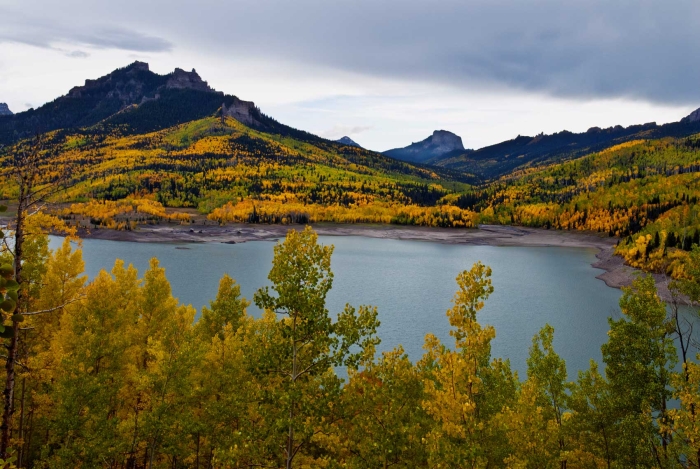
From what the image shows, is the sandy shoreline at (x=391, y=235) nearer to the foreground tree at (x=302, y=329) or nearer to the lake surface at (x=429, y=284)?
the lake surface at (x=429, y=284)

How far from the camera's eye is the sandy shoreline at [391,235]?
142 meters

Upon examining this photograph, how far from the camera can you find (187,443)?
22734mm

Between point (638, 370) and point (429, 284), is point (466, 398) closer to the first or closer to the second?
point (638, 370)

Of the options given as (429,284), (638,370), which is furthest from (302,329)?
(429,284)

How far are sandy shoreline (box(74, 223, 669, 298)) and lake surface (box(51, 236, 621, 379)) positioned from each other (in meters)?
7.80

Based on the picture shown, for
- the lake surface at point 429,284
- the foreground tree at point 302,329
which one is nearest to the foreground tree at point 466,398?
the foreground tree at point 302,329

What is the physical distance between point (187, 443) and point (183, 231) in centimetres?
14232

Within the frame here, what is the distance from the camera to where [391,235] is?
172m

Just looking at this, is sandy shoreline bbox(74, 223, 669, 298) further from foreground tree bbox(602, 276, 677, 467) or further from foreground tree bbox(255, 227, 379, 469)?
foreground tree bbox(255, 227, 379, 469)

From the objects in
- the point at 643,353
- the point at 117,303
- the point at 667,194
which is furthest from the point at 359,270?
the point at 667,194

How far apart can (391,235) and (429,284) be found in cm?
8517

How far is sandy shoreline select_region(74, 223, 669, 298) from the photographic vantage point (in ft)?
465

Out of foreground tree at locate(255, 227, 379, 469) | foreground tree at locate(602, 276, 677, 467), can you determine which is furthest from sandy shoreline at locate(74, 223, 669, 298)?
foreground tree at locate(255, 227, 379, 469)

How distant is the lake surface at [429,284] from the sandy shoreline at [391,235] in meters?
7.80
